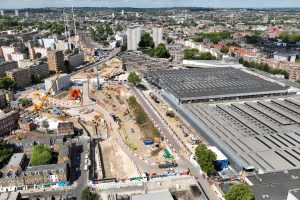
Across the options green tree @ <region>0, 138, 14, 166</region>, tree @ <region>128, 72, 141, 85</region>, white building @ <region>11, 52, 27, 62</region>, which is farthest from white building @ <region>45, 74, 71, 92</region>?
green tree @ <region>0, 138, 14, 166</region>

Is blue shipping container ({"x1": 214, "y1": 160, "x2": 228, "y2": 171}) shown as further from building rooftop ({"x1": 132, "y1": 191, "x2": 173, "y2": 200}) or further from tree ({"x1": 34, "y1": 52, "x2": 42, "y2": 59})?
tree ({"x1": 34, "y1": 52, "x2": 42, "y2": 59})

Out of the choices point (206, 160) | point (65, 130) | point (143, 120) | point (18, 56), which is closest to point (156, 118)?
point (143, 120)

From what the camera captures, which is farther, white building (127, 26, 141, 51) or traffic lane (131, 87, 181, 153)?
white building (127, 26, 141, 51)

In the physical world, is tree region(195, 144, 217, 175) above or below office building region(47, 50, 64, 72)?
below

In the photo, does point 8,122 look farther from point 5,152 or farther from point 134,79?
point 134,79

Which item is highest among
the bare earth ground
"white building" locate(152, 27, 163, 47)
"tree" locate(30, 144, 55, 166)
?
"white building" locate(152, 27, 163, 47)

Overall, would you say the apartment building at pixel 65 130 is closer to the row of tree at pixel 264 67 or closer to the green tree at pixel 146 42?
the row of tree at pixel 264 67
